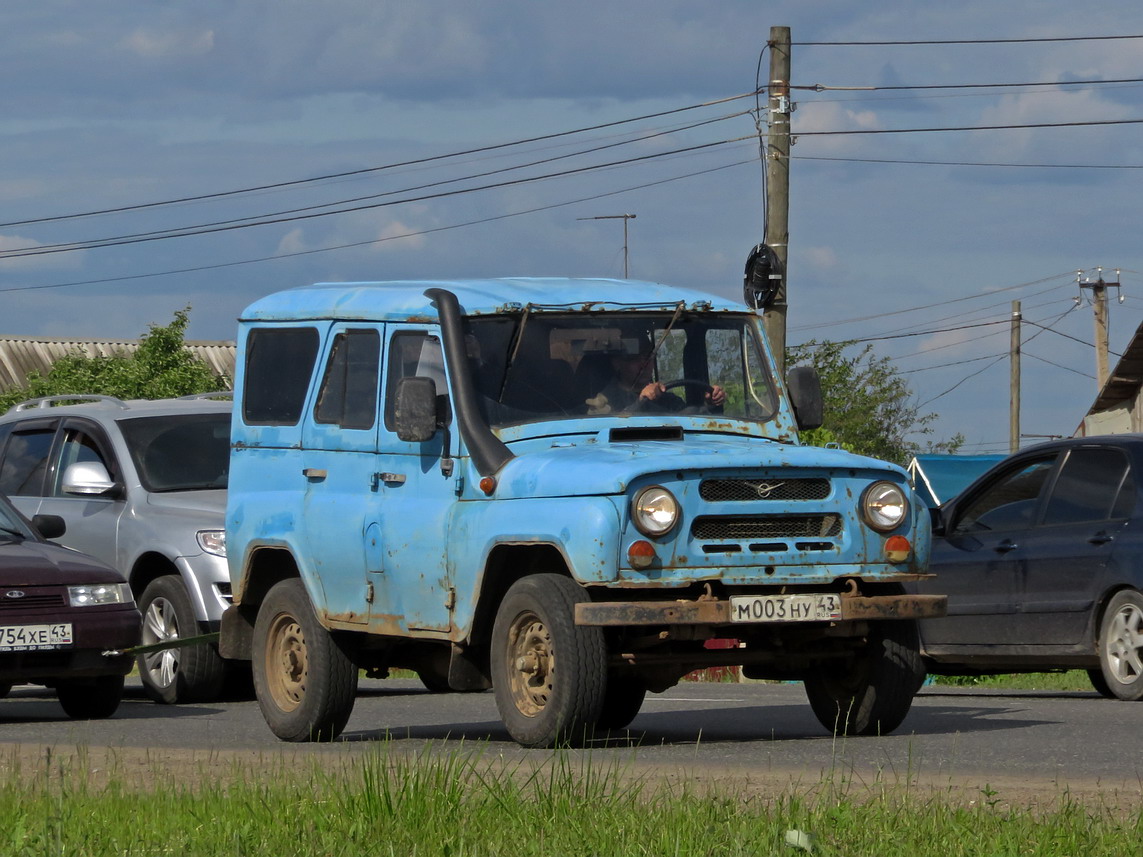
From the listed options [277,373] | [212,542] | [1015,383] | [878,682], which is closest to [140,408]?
[212,542]

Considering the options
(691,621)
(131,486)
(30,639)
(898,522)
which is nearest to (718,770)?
(691,621)

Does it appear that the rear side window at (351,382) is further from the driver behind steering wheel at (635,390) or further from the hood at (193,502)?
the hood at (193,502)

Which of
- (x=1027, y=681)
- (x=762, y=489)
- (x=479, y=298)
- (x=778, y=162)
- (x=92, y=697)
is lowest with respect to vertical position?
(x=1027, y=681)

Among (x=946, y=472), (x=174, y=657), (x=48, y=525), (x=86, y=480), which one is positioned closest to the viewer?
(x=48, y=525)

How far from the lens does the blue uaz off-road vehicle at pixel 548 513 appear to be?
29.9ft

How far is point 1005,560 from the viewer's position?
13727 millimetres

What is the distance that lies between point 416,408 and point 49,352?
60303 mm

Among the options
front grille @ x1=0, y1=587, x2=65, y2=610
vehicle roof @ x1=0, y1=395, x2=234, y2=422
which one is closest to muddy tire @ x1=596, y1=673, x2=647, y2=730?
front grille @ x1=0, y1=587, x2=65, y2=610

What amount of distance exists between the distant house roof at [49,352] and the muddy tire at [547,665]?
55.0 m

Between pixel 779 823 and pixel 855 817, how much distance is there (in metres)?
0.26

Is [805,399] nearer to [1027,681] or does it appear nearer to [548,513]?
[548,513]

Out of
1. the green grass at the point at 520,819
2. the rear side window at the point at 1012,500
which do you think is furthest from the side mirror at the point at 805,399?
the green grass at the point at 520,819

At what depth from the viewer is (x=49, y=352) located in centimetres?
6781

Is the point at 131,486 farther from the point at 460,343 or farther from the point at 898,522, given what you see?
the point at 898,522
